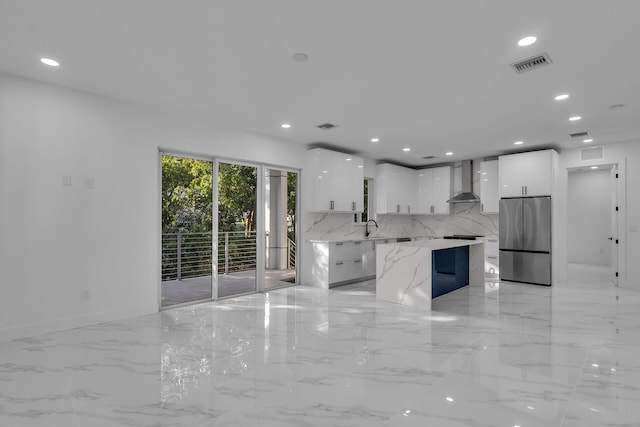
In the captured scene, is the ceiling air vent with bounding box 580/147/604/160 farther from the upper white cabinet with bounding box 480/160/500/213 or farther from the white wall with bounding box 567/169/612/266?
the white wall with bounding box 567/169/612/266

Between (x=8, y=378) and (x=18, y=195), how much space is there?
1778mm

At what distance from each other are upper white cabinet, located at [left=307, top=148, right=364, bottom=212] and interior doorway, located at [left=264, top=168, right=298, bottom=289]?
0.37 meters

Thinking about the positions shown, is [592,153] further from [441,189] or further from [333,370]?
[333,370]

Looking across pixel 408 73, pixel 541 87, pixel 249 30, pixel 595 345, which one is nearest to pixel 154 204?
pixel 249 30

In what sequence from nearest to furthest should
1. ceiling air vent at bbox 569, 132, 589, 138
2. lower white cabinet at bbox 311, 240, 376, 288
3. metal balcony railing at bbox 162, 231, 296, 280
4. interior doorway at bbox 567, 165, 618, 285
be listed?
1. metal balcony railing at bbox 162, 231, 296, 280
2. ceiling air vent at bbox 569, 132, 589, 138
3. lower white cabinet at bbox 311, 240, 376, 288
4. interior doorway at bbox 567, 165, 618, 285

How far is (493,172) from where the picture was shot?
23.4 feet

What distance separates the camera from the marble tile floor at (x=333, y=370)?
A: 6.79 feet

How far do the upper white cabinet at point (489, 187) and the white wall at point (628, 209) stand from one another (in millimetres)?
1850

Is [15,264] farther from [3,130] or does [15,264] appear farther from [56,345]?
[3,130]

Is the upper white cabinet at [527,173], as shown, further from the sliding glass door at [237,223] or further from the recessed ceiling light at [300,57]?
the recessed ceiling light at [300,57]

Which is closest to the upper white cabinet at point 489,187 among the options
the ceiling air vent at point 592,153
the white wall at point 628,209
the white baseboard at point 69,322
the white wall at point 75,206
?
the ceiling air vent at point 592,153

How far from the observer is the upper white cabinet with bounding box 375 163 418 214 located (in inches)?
302

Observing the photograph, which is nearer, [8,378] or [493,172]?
[8,378]

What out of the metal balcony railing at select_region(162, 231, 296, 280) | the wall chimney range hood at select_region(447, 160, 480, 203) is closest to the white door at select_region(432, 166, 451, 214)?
the wall chimney range hood at select_region(447, 160, 480, 203)
